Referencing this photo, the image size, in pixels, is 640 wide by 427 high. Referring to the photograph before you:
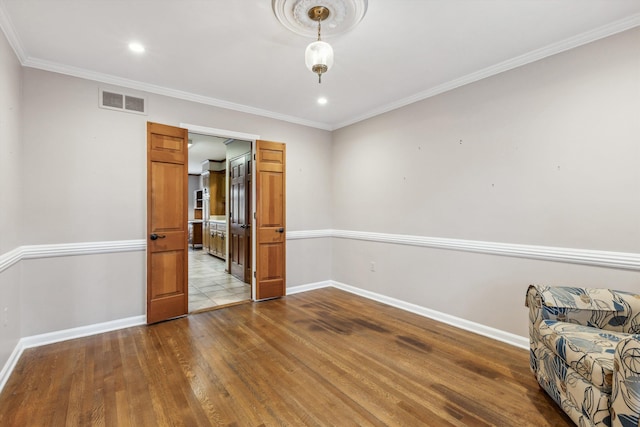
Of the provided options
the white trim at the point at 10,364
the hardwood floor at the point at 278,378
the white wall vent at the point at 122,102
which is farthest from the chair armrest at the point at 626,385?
the white wall vent at the point at 122,102

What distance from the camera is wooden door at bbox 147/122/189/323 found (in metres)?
3.33

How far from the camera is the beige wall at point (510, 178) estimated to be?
2352mm

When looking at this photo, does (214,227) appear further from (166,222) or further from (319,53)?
(319,53)

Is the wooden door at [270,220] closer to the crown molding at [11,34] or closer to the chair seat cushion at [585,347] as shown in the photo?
the crown molding at [11,34]

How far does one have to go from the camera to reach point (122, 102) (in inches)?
128

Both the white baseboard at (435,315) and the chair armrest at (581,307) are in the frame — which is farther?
the white baseboard at (435,315)

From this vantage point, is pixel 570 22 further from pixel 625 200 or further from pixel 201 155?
pixel 201 155

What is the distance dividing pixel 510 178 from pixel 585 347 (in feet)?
5.60

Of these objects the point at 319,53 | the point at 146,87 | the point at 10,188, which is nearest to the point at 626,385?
the point at 319,53

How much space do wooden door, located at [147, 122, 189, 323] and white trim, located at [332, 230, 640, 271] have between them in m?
2.74

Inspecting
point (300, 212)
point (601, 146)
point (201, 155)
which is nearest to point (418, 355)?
point (601, 146)

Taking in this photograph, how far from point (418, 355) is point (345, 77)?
9.59 ft

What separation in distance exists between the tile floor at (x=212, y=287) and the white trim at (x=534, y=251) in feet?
8.17

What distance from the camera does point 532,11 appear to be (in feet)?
7.04
